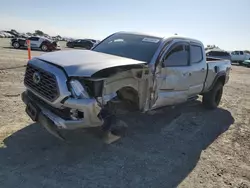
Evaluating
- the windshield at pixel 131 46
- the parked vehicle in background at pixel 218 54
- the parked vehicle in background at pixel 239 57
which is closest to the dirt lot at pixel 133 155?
the windshield at pixel 131 46

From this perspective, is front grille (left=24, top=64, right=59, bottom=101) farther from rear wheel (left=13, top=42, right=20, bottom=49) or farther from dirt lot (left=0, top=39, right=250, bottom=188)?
rear wheel (left=13, top=42, right=20, bottom=49)

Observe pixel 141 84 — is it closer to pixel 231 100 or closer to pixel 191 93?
pixel 191 93

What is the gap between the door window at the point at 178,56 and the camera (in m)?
4.92

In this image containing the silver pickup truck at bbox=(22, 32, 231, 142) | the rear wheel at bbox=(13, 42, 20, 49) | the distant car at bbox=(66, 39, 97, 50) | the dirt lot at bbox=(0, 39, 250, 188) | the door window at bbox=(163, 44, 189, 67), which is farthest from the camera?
the distant car at bbox=(66, 39, 97, 50)

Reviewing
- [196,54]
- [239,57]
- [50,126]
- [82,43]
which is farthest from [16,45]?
[239,57]

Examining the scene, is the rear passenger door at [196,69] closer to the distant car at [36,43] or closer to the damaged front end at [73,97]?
the damaged front end at [73,97]

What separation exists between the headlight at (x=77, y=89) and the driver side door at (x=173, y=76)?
4.97ft

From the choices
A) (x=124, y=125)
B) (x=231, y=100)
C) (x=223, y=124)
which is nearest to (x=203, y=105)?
(x=223, y=124)

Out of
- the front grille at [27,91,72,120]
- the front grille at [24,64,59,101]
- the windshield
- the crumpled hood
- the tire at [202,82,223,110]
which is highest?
the windshield

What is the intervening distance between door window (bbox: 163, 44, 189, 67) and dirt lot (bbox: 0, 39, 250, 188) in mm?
1378

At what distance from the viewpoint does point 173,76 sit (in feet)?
16.5

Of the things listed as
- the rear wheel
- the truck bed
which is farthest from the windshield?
the rear wheel

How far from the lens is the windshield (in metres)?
4.72

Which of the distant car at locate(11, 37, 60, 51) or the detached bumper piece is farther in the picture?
the distant car at locate(11, 37, 60, 51)
